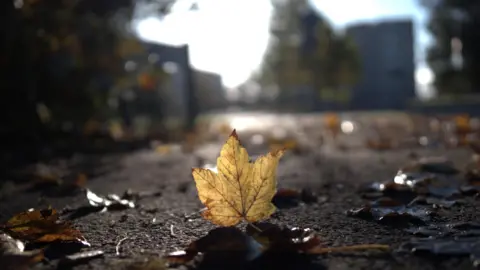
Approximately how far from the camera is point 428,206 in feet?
7.86

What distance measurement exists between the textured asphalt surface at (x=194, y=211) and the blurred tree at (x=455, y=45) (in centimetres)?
2663

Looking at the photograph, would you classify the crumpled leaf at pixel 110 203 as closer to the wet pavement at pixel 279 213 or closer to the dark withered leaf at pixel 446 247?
the wet pavement at pixel 279 213

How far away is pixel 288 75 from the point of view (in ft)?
147

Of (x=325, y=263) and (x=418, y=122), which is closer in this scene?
(x=325, y=263)

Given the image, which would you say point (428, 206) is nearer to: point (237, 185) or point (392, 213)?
point (392, 213)

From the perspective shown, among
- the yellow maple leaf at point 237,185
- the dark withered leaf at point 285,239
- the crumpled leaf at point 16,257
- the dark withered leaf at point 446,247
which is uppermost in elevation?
the yellow maple leaf at point 237,185

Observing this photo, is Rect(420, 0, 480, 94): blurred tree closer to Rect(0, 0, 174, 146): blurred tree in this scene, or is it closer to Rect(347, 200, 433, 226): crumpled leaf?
Rect(0, 0, 174, 146): blurred tree

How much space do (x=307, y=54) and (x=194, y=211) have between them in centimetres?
4089

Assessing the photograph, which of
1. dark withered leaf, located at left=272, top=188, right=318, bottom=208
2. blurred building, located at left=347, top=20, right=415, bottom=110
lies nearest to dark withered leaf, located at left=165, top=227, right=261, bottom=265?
dark withered leaf, located at left=272, top=188, right=318, bottom=208

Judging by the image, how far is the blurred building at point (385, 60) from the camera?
1680 inches

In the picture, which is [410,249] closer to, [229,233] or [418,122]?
[229,233]

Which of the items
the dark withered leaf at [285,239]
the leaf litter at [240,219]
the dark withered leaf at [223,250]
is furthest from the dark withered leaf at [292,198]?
the dark withered leaf at [223,250]

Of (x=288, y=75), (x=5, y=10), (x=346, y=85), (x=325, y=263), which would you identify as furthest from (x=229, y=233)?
(x=288, y=75)

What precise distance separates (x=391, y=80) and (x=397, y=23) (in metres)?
5.06
